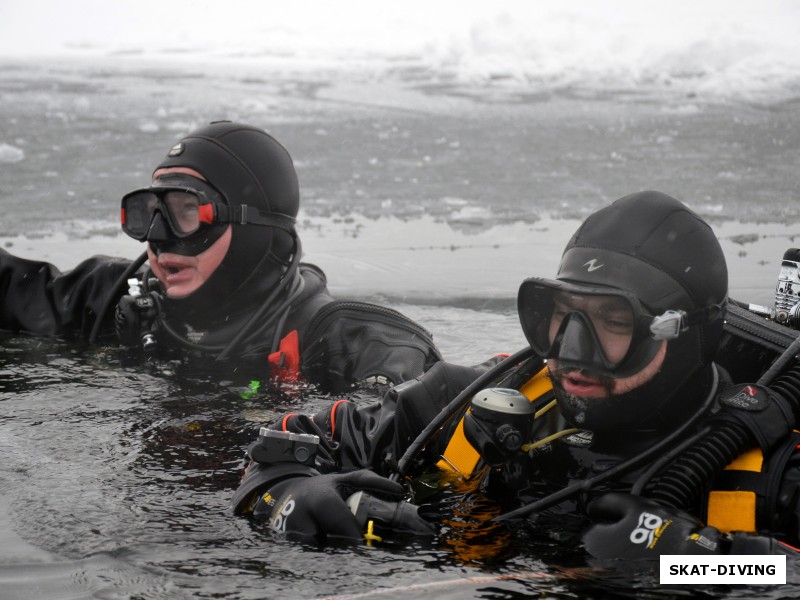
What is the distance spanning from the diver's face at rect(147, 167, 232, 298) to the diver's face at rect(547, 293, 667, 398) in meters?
2.20

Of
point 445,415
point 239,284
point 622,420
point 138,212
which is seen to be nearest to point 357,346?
point 239,284

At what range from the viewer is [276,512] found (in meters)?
2.83

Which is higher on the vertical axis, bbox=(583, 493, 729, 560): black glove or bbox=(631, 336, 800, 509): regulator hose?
bbox=(631, 336, 800, 509): regulator hose

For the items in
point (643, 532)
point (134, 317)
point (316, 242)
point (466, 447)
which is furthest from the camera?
point (316, 242)

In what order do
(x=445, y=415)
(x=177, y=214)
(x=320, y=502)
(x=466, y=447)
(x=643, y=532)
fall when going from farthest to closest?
(x=177, y=214) < (x=466, y=447) < (x=445, y=415) < (x=320, y=502) < (x=643, y=532)

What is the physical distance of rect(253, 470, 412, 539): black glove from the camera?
8.99 ft

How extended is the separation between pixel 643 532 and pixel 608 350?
484 mm

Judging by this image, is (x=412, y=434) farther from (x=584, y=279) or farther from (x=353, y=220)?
(x=353, y=220)

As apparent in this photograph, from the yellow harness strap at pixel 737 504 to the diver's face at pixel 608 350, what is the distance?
0.31 meters

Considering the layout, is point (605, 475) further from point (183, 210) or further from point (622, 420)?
point (183, 210)

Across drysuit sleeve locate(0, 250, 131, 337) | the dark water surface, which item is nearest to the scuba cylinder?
the dark water surface

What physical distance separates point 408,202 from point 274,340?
4098 millimetres

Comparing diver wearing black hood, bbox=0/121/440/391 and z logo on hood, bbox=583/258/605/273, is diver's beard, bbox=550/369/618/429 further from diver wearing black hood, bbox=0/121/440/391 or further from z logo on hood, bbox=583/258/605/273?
diver wearing black hood, bbox=0/121/440/391

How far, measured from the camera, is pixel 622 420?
284 centimetres
